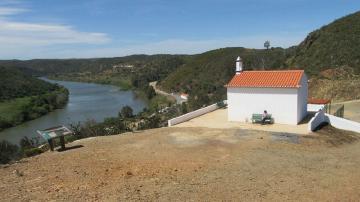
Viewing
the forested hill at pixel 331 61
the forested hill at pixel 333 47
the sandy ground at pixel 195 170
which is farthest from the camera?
the forested hill at pixel 333 47

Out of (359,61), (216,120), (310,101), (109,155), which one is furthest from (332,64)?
(109,155)

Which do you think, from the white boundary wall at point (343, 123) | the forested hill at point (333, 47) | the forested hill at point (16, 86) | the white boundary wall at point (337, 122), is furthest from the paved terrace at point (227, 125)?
the forested hill at point (16, 86)

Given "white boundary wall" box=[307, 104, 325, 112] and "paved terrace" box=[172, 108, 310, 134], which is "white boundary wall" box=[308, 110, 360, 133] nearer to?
"paved terrace" box=[172, 108, 310, 134]

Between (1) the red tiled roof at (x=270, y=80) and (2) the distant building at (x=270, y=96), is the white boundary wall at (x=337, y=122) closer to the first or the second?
(2) the distant building at (x=270, y=96)

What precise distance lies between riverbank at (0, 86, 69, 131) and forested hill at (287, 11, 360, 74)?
4002 cm

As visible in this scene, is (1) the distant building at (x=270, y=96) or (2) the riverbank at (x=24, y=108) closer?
(1) the distant building at (x=270, y=96)

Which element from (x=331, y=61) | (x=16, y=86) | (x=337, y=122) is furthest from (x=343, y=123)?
(x=16, y=86)

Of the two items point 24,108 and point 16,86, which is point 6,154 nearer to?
point 24,108

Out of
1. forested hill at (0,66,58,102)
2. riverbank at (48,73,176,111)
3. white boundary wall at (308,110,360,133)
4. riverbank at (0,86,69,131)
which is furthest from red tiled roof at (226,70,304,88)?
forested hill at (0,66,58,102)

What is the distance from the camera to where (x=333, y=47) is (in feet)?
149

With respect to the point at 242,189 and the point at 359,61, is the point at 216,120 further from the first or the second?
the point at 359,61

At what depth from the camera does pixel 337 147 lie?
14531 millimetres

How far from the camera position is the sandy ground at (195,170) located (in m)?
9.19

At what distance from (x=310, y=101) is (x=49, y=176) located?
52.2 ft
